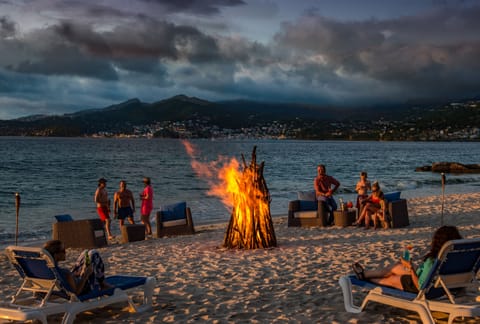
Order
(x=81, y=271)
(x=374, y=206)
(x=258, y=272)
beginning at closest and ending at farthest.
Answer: (x=81, y=271) → (x=258, y=272) → (x=374, y=206)

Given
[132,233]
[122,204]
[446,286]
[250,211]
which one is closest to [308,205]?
[250,211]

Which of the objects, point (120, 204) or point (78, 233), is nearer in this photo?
point (78, 233)

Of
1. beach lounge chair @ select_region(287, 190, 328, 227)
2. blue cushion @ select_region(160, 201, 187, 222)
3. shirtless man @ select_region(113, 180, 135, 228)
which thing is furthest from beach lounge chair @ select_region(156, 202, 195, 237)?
beach lounge chair @ select_region(287, 190, 328, 227)

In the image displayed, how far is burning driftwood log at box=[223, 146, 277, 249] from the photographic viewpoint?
9.77 m

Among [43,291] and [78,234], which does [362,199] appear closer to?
[78,234]

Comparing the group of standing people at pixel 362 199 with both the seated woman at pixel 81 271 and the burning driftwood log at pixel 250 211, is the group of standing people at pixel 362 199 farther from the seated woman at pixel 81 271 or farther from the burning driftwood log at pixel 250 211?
the seated woman at pixel 81 271

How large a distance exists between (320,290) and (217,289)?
4.52ft

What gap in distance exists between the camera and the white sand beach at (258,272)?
582 centimetres

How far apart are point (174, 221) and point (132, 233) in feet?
3.90

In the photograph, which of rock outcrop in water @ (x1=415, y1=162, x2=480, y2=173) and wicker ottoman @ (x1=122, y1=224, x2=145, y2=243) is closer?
wicker ottoman @ (x1=122, y1=224, x2=145, y2=243)

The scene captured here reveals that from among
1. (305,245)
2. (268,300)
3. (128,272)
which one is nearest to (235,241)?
(305,245)

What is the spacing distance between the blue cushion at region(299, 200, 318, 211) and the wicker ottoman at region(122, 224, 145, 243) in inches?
164

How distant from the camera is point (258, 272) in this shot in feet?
26.2

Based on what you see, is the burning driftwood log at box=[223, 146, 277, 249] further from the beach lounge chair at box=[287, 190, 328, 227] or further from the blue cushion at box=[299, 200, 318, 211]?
the blue cushion at box=[299, 200, 318, 211]
